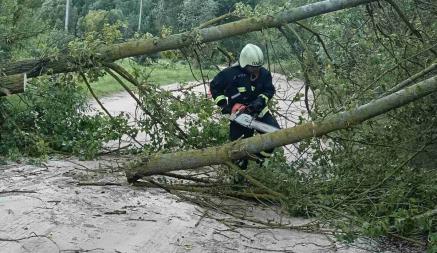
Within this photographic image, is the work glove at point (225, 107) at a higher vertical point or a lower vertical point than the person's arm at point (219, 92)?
lower

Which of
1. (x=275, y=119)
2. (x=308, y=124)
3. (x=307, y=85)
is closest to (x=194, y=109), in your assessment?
(x=275, y=119)

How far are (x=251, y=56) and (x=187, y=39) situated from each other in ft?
2.31

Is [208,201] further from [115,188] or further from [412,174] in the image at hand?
[412,174]

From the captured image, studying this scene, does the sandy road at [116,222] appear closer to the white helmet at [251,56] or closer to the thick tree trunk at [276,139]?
the thick tree trunk at [276,139]

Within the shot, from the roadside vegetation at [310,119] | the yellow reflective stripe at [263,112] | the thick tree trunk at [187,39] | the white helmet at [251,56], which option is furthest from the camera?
the yellow reflective stripe at [263,112]

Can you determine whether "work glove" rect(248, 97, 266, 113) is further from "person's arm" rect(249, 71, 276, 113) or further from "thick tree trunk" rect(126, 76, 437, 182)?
"thick tree trunk" rect(126, 76, 437, 182)

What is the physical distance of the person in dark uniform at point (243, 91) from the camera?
268 inches

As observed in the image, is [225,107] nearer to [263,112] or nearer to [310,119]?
[263,112]

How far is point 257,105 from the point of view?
675 cm

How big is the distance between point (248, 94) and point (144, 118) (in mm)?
1231

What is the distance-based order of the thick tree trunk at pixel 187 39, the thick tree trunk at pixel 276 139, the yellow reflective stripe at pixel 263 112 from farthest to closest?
the yellow reflective stripe at pixel 263 112
the thick tree trunk at pixel 187 39
the thick tree trunk at pixel 276 139

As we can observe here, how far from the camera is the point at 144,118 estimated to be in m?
7.23

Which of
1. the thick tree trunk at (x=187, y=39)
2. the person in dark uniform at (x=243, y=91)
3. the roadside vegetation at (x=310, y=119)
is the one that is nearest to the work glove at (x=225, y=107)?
the person in dark uniform at (x=243, y=91)

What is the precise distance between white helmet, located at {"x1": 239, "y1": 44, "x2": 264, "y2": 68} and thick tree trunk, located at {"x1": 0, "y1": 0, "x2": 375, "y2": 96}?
1.09 ft
